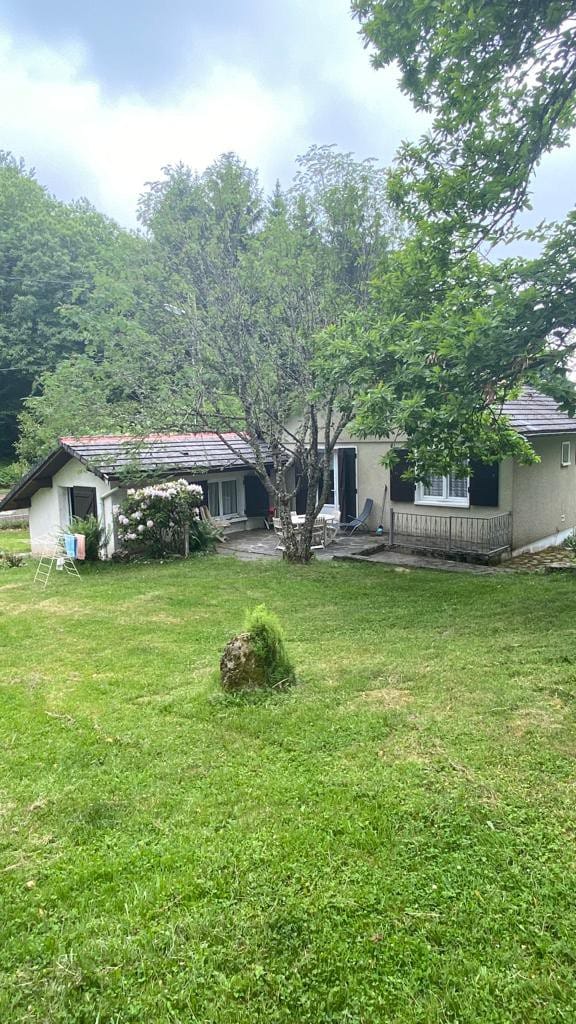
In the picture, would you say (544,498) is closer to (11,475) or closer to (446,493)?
(446,493)

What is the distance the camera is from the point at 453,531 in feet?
45.5

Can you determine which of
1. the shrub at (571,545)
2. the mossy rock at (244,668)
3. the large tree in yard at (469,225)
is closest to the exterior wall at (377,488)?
the shrub at (571,545)

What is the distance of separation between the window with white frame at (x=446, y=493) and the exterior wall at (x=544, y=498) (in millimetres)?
1211

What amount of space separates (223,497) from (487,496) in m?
8.11

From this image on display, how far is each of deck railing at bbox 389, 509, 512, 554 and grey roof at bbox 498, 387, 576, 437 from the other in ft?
6.82

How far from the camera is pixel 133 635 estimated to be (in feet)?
26.1

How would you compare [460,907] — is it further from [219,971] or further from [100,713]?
[100,713]

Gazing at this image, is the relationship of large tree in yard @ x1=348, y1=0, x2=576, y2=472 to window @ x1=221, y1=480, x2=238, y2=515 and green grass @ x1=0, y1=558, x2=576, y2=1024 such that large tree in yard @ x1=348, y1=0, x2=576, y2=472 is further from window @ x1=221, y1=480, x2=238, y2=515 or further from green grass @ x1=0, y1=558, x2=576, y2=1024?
window @ x1=221, y1=480, x2=238, y2=515

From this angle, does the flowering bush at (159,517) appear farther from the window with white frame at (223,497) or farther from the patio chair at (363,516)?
the patio chair at (363,516)

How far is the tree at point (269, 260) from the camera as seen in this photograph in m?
11.1

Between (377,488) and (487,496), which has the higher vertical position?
(377,488)

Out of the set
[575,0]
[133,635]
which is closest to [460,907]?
[133,635]

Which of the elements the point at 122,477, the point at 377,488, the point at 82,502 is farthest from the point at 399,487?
the point at 82,502

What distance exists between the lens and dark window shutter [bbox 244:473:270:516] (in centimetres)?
1823
